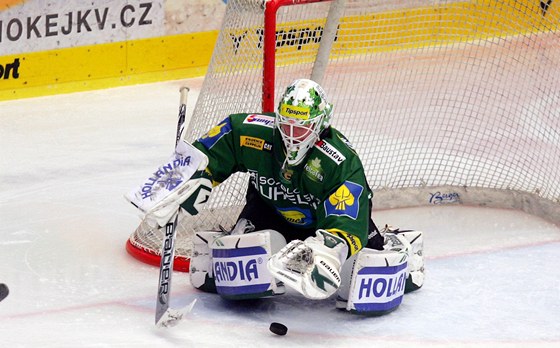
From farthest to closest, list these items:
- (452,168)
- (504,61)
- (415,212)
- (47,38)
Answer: (47,38), (504,61), (452,168), (415,212)

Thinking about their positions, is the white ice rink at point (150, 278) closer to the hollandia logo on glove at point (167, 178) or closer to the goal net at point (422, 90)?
the goal net at point (422, 90)

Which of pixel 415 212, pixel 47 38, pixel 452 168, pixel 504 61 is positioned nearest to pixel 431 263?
pixel 415 212

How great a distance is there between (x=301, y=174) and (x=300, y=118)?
24cm

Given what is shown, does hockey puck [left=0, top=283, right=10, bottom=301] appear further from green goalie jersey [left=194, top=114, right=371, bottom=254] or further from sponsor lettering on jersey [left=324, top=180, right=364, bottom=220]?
sponsor lettering on jersey [left=324, top=180, right=364, bottom=220]

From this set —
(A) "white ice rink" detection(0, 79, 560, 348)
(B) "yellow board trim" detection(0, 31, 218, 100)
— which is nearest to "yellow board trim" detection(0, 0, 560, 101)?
(B) "yellow board trim" detection(0, 31, 218, 100)

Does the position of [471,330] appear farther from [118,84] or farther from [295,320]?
[118,84]

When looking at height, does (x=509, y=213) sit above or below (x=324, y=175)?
below

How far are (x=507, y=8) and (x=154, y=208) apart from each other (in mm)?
2647

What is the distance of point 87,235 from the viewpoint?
5938 millimetres

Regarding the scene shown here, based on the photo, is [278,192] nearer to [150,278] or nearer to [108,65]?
[150,278]

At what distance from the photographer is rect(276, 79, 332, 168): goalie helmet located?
15.7ft

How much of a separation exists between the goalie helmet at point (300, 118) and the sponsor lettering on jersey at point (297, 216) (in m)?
0.25

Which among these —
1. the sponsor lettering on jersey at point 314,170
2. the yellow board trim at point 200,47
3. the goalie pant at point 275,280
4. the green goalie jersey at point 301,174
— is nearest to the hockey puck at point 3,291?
the goalie pant at point 275,280

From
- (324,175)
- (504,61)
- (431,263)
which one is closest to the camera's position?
(324,175)
